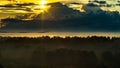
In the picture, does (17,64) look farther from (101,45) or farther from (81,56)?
(101,45)

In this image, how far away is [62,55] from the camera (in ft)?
250

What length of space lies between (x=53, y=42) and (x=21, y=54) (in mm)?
19974

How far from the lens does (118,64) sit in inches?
2457

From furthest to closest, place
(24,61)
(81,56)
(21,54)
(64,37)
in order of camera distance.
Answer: (64,37) → (21,54) → (81,56) → (24,61)

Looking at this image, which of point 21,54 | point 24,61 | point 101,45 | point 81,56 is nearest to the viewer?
point 24,61

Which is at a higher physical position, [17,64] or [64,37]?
[17,64]

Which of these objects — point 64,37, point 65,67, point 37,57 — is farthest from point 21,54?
point 64,37

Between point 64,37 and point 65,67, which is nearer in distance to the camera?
point 65,67

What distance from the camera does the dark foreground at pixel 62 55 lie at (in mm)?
64750

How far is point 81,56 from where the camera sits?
243ft

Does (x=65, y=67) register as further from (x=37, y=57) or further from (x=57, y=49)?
(x=57, y=49)

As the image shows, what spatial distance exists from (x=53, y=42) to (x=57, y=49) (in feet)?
53.9

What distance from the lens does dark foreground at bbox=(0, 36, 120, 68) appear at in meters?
64.8

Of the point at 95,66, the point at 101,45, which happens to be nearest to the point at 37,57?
the point at 95,66
